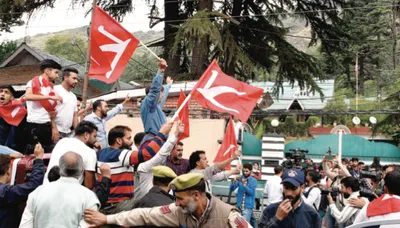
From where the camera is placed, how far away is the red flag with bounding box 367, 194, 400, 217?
5564 millimetres

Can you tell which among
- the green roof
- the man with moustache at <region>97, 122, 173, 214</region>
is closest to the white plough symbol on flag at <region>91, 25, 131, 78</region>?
the man with moustache at <region>97, 122, 173, 214</region>

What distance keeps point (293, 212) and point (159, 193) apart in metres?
1.19

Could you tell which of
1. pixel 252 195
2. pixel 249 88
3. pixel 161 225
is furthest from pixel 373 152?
pixel 161 225

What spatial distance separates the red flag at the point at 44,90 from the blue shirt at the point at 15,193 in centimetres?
220

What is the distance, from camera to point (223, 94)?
8570mm

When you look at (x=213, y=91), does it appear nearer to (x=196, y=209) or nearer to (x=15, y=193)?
(x=15, y=193)

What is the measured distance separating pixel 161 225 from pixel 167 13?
19835mm

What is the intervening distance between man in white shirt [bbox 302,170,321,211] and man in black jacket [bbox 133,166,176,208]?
4.71 m

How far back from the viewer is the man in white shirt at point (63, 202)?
16.3 feet

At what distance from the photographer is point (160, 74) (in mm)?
8180

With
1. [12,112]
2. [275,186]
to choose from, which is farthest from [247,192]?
[12,112]

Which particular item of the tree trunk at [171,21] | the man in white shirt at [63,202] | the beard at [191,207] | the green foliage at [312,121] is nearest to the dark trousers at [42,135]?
the man in white shirt at [63,202]

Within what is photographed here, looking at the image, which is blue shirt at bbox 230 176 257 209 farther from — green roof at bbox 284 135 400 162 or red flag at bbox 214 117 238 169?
green roof at bbox 284 135 400 162

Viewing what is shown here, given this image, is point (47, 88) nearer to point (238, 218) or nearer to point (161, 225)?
point (161, 225)
